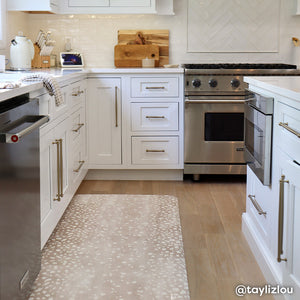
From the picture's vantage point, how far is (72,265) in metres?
2.47

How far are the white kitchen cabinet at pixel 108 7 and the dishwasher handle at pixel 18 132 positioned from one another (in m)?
2.60

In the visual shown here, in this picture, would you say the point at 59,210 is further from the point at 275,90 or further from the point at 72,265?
the point at 275,90

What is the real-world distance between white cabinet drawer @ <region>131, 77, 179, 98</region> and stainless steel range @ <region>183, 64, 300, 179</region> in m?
0.12

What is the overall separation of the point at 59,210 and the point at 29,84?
3.30 ft

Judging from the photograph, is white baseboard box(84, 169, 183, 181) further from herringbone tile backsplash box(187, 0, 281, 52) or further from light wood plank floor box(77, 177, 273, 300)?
herringbone tile backsplash box(187, 0, 281, 52)

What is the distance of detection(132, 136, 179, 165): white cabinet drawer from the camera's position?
4211 millimetres

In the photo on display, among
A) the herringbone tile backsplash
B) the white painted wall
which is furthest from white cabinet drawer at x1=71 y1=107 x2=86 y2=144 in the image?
the herringbone tile backsplash

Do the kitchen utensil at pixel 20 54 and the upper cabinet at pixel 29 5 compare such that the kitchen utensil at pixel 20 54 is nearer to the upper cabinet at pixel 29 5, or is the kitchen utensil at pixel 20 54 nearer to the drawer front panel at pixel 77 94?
the drawer front panel at pixel 77 94

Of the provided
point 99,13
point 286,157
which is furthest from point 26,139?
point 99,13

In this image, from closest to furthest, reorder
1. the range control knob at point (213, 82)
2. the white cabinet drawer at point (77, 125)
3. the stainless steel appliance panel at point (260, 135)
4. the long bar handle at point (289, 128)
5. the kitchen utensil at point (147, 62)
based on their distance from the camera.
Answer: the long bar handle at point (289, 128) < the stainless steel appliance panel at point (260, 135) < the white cabinet drawer at point (77, 125) < the range control knob at point (213, 82) < the kitchen utensil at point (147, 62)

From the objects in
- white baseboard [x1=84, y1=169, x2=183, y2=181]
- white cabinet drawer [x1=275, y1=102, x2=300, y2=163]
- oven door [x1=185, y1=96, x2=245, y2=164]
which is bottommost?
white baseboard [x1=84, y1=169, x2=183, y2=181]

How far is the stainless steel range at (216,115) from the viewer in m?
4.04

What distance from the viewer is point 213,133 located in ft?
13.6

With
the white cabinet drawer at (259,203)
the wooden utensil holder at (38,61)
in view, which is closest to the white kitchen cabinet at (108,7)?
the wooden utensil holder at (38,61)
